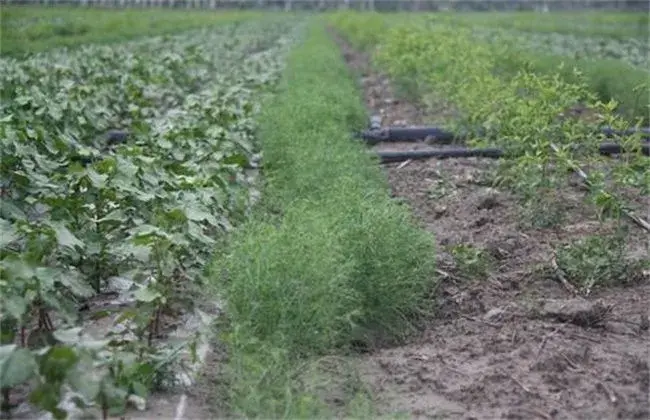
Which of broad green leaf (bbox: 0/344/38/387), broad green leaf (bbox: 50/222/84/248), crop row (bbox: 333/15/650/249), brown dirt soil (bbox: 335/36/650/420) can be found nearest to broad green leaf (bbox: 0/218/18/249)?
broad green leaf (bbox: 50/222/84/248)

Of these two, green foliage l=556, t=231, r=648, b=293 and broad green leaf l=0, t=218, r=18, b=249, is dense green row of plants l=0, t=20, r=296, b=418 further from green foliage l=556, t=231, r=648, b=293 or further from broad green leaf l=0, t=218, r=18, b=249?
green foliage l=556, t=231, r=648, b=293

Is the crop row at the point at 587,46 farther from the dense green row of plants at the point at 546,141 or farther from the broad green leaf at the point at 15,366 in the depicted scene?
the broad green leaf at the point at 15,366

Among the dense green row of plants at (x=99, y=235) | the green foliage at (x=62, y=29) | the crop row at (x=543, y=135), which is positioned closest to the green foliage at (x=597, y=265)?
the crop row at (x=543, y=135)

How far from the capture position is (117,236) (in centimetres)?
526

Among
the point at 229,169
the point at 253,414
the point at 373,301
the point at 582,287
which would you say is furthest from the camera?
the point at 229,169

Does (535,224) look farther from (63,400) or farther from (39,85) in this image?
(39,85)

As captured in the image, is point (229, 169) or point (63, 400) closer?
point (63, 400)

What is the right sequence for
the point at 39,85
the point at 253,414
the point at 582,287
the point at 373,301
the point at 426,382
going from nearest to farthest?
1. the point at 253,414
2. the point at 426,382
3. the point at 373,301
4. the point at 582,287
5. the point at 39,85

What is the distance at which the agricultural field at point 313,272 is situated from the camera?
4.09 m

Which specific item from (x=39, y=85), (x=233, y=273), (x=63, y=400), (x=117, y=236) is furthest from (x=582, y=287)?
(x=39, y=85)

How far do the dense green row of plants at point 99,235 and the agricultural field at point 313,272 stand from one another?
0.04 ft

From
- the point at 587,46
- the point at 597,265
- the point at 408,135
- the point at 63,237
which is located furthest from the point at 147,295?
the point at 587,46

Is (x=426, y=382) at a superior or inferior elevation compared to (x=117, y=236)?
inferior

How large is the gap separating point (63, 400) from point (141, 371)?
31cm
